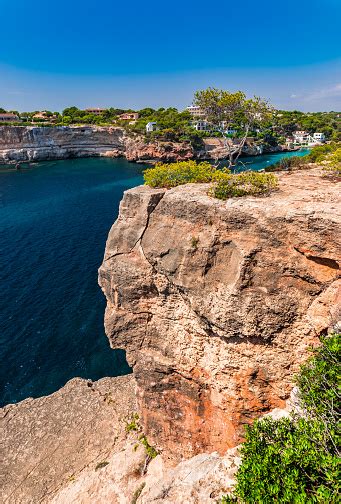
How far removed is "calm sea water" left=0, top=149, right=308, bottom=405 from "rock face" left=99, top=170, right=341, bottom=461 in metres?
11.9

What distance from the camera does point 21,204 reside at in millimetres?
68500

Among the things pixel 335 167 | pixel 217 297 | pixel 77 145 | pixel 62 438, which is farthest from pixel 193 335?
pixel 77 145

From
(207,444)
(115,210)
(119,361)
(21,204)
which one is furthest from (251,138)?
(207,444)

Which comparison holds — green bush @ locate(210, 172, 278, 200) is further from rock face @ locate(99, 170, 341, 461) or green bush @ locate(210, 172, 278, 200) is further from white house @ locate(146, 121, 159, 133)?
white house @ locate(146, 121, 159, 133)

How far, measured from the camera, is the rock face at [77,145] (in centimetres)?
11469

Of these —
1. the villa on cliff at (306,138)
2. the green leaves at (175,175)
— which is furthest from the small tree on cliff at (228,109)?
the villa on cliff at (306,138)

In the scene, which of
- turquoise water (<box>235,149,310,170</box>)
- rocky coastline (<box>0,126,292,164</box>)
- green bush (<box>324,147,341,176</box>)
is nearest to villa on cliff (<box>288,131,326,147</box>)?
Result: turquoise water (<box>235,149,310,170</box>)

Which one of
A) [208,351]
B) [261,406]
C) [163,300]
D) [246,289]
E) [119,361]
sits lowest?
[119,361]

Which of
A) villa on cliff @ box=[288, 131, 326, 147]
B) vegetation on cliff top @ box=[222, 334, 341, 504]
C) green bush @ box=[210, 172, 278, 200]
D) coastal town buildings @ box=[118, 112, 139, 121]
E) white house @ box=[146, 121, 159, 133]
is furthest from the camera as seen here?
coastal town buildings @ box=[118, 112, 139, 121]

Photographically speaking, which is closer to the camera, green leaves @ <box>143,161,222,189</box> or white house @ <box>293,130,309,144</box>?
green leaves @ <box>143,161,222,189</box>

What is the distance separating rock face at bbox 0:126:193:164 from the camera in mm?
114688

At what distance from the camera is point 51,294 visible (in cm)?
3672

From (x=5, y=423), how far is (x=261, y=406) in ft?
64.1

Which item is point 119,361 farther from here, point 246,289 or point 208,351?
point 246,289
